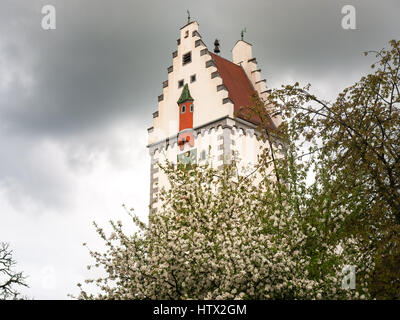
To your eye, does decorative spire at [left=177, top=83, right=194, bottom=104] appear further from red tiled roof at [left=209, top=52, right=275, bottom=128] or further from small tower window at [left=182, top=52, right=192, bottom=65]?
red tiled roof at [left=209, top=52, right=275, bottom=128]

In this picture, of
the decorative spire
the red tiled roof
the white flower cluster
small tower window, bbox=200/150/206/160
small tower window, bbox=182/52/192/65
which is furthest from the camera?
small tower window, bbox=182/52/192/65

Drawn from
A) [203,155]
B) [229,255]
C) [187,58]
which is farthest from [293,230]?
[187,58]

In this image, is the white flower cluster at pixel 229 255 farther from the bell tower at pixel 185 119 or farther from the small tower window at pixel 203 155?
the bell tower at pixel 185 119

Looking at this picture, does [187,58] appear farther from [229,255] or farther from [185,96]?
[229,255]

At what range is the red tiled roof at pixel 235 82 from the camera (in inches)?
1309

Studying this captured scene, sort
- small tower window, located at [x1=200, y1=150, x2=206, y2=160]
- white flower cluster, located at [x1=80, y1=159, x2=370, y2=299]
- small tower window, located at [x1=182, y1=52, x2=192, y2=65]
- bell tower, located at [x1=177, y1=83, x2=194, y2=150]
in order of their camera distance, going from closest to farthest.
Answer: white flower cluster, located at [x1=80, y1=159, x2=370, y2=299], small tower window, located at [x1=200, y1=150, x2=206, y2=160], bell tower, located at [x1=177, y1=83, x2=194, y2=150], small tower window, located at [x1=182, y1=52, x2=192, y2=65]

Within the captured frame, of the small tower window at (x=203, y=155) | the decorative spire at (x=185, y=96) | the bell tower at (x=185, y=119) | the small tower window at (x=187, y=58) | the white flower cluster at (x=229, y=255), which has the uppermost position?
the small tower window at (x=187, y=58)

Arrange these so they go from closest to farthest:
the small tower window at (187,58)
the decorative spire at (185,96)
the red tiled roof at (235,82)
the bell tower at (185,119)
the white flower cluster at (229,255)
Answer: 1. the white flower cluster at (229,255)
2. the bell tower at (185,119)
3. the decorative spire at (185,96)
4. the red tiled roof at (235,82)
5. the small tower window at (187,58)

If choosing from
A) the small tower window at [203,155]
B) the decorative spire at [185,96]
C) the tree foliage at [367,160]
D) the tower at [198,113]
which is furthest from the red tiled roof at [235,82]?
the tree foliage at [367,160]

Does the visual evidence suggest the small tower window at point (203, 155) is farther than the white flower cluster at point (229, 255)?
Yes

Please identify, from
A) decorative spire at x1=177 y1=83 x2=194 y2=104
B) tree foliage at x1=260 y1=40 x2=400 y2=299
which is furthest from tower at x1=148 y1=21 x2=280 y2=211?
tree foliage at x1=260 y1=40 x2=400 y2=299

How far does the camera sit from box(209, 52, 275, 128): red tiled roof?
3325 centimetres
